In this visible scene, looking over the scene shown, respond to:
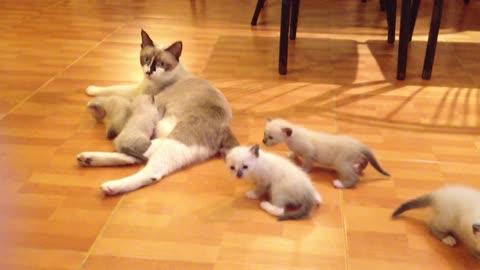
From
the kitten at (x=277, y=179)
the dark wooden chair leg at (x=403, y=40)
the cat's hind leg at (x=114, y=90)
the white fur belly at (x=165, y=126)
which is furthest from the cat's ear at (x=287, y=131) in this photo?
the dark wooden chair leg at (x=403, y=40)

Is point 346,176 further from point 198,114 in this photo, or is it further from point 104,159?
point 104,159

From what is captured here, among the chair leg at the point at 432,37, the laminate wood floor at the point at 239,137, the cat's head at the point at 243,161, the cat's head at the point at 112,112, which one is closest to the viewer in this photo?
the laminate wood floor at the point at 239,137

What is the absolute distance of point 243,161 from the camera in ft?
4.32

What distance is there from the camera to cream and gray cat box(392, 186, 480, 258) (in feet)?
3.77

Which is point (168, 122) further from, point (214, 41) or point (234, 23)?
point (234, 23)

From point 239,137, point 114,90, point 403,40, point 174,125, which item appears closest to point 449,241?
point 239,137

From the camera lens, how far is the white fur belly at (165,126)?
1614 mm

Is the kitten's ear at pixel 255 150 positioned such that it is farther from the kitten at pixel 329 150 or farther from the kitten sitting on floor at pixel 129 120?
the kitten sitting on floor at pixel 129 120

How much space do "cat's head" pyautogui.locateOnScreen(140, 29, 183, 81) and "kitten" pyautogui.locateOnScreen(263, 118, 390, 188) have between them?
1.79ft

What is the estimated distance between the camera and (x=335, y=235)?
4.16ft

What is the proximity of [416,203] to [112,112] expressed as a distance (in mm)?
1069

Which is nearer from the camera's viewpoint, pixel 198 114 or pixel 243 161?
pixel 243 161

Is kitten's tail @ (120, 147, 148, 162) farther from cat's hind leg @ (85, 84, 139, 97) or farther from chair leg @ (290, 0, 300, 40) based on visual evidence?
chair leg @ (290, 0, 300, 40)

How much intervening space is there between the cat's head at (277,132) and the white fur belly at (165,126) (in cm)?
33
